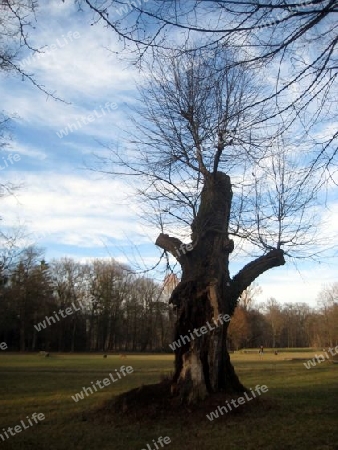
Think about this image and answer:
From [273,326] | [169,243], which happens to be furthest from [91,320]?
[169,243]

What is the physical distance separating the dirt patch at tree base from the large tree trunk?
268mm

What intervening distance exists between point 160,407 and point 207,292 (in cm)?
284

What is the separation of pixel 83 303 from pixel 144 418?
65.0 m

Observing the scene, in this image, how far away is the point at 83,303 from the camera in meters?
72.9

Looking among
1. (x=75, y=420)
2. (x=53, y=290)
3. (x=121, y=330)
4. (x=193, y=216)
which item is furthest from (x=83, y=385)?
(x=121, y=330)

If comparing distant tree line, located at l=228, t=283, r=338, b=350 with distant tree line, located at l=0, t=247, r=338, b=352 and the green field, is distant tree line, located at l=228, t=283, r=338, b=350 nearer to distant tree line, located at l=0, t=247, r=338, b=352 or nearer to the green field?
distant tree line, located at l=0, t=247, r=338, b=352

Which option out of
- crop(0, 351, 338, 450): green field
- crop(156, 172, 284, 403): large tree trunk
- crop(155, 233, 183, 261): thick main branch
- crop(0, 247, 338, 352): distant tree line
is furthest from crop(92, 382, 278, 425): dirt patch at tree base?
crop(0, 247, 338, 352): distant tree line

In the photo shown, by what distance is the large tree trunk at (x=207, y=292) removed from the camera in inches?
427

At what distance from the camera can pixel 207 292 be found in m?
11.2

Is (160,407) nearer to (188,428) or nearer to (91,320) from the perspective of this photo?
(188,428)

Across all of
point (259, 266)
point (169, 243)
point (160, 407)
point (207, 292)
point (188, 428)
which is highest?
point (169, 243)

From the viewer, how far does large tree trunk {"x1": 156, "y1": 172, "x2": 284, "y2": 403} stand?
10852 millimetres

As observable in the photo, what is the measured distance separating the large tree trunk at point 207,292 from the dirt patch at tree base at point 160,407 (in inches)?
10.6

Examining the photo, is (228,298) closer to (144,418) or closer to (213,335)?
(213,335)
